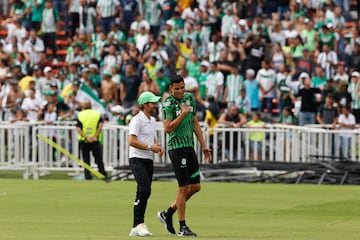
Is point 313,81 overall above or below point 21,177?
above

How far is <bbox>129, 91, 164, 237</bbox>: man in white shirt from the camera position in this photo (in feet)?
56.7

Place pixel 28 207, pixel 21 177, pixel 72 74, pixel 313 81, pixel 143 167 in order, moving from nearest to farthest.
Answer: pixel 143 167
pixel 28 207
pixel 21 177
pixel 313 81
pixel 72 74

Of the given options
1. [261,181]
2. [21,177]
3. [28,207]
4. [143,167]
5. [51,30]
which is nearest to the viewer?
[143,167]

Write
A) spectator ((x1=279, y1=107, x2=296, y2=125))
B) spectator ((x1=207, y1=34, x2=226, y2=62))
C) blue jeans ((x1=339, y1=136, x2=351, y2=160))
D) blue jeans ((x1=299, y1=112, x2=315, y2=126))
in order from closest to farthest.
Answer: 1. blue jeans ((x1=339, y1=136, x2=351, y2=160))
2. spectator ((x1=279, y1=107, x2=296, y2=125))
3. blue jeans ((x1=299, y1=112, x2=315, y2=126))
4. spectator ((x1=207, y1=34, x2=226, y2=62))

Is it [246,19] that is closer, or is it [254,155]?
[254,155]

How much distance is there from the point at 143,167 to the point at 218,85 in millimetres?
17550

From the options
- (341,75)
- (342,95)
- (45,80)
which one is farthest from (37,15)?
(342,95)

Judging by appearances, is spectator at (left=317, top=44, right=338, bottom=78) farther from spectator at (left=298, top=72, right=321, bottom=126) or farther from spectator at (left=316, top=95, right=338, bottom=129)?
spectator at (left=316, top=95, right=338, bottom=129)

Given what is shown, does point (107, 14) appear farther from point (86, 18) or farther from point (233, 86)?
point (233, 86)

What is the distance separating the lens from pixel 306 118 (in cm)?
3281

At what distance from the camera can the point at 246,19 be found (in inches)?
1490

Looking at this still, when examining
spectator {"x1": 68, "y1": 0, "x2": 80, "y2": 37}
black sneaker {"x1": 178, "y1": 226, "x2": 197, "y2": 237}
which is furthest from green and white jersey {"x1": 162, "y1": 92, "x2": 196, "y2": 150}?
spectator {"x1": 68, "y1": 0, "x2": 80, "y2": 37}

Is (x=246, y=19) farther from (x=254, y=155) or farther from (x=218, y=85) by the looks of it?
(x=254, y=155)

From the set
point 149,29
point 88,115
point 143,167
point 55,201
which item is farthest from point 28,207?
point 149,29
